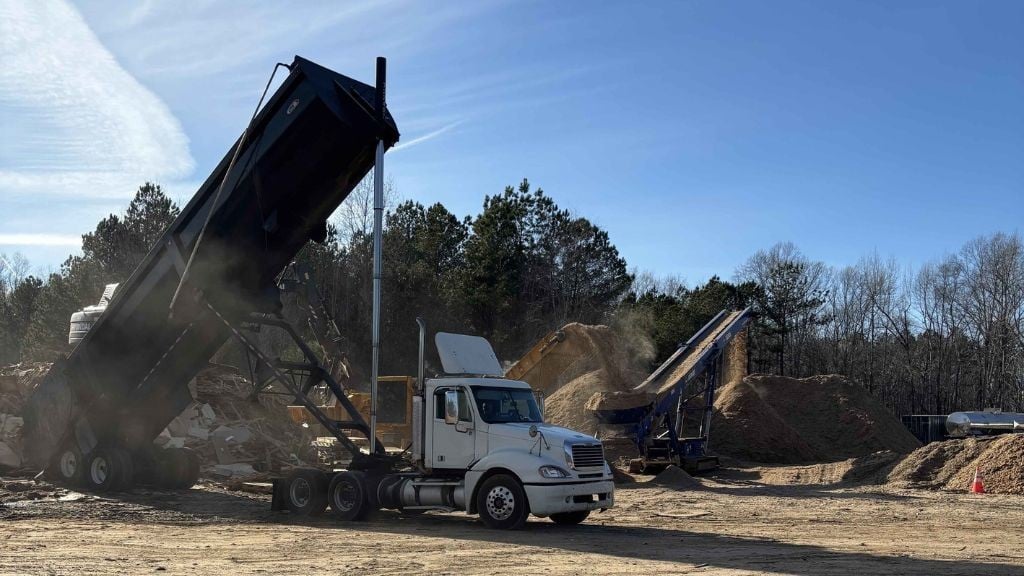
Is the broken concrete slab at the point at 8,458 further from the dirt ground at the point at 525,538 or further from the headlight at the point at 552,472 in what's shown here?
the headlight at the point at 552,472

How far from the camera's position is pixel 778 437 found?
27.5 metres

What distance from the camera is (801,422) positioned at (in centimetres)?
3036

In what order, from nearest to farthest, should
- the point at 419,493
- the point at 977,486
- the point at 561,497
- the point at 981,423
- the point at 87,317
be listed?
the point at 561,497
the point at 419,493
the point at 87,317
the point at 977,486
the point at 981,423

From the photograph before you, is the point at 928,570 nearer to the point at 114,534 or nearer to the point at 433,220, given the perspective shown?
the point at 114,534

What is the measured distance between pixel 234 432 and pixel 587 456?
43.7 feet

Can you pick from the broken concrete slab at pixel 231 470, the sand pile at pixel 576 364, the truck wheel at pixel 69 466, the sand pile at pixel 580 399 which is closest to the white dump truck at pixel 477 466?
the truck wheel at pixel 69 466

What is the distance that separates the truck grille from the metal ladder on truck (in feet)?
27.2

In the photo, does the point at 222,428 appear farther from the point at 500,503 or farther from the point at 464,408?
the point at 500,503

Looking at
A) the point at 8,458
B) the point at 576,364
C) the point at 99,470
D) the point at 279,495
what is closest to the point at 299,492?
the point at 279,495

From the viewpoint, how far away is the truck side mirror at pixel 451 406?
43.3ft

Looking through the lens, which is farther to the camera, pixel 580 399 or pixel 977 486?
pixel 580 399

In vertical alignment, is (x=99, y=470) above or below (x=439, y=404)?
below

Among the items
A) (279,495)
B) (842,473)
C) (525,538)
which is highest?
(279,495)

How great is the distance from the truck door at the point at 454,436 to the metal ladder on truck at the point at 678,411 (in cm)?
857
